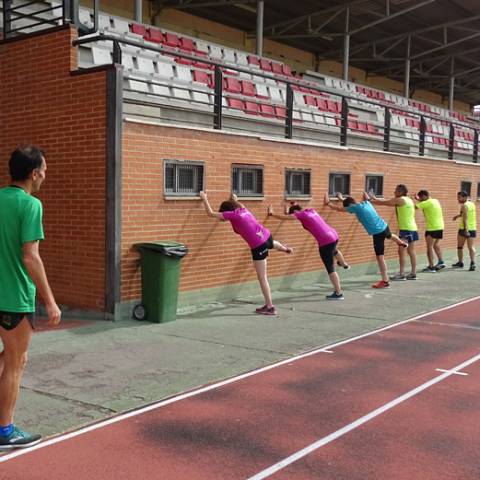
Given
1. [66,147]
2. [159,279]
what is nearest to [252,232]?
[159,279]

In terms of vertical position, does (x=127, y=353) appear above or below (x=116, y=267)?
below

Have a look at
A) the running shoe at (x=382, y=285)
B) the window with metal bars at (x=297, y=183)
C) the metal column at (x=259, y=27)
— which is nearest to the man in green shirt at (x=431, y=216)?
the running shoe at (x=382, y=285)

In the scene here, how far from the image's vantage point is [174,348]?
24.1ft

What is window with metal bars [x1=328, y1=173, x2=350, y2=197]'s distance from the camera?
44.4 feet

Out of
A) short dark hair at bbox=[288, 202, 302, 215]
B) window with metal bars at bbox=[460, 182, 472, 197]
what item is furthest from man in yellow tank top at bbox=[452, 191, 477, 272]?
short dark hair at bbox=[288, 202, 302, 215]

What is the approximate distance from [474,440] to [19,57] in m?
8.31

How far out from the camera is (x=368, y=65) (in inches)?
1608

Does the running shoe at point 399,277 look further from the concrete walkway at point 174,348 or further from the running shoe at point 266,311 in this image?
the running shoe at point 266,311

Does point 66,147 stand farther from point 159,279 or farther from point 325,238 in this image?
point 325,238

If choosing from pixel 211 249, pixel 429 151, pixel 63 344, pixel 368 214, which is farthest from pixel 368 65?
pixel 63 344

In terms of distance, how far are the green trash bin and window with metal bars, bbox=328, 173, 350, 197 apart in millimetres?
5587

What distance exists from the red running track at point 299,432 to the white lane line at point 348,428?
16mm

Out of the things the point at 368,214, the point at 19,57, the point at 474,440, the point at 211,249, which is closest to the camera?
the point at 474,440

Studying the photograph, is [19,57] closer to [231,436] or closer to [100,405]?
[100,405]
